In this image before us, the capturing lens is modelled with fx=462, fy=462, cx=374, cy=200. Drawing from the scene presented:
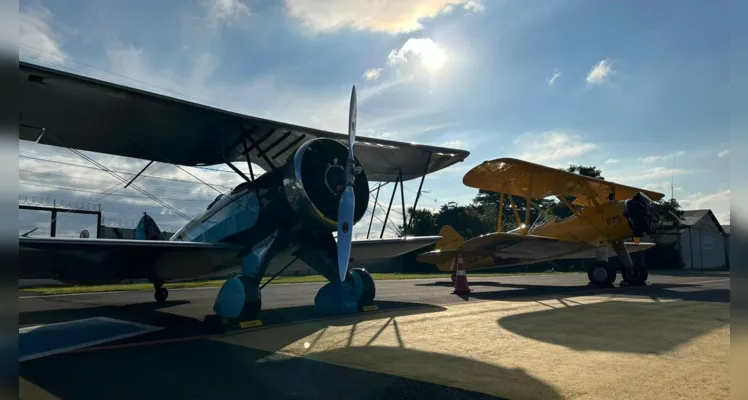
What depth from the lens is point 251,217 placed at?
9.66 metres

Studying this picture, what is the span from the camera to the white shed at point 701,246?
131 feet

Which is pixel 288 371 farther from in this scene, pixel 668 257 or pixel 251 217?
pixel 668 257

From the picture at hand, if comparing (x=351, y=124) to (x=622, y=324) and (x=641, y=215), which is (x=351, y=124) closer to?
(x=622, y=324)

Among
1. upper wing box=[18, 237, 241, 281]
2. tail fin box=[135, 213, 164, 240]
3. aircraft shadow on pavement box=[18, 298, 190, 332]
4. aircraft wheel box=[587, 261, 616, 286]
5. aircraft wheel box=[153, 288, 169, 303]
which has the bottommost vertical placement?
aircraft shadow on pavement box=[18, 298, 190, 332]

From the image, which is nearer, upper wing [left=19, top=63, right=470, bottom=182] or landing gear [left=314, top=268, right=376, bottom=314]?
upper wing [left=19, top=63, right=470, bottom=182]

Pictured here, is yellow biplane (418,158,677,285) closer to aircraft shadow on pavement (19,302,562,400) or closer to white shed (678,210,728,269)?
aircraft shadow on pavement (19,302,562,400)

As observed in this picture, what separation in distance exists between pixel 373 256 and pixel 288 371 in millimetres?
8411

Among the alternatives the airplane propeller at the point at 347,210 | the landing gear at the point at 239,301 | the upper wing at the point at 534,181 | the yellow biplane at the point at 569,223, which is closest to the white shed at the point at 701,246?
the upper wing at the point at 534,181

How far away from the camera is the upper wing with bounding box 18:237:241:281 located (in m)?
7.46

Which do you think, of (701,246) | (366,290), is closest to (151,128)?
(366,290)

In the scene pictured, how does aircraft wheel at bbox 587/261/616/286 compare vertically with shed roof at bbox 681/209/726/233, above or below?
below

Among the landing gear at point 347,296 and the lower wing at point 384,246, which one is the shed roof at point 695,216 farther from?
the landing gear at point 347,296

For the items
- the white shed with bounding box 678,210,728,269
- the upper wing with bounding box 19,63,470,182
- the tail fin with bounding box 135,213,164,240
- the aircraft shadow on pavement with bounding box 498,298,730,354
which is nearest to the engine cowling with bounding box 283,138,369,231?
the upper wing with bounding box 19,63,470,182

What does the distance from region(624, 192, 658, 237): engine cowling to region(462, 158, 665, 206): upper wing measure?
193 centimetres
